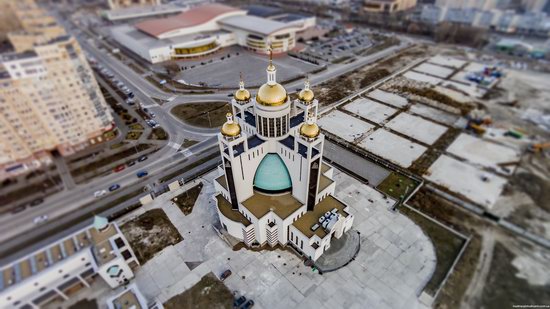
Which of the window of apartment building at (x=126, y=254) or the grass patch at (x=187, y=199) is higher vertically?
the window of apartment building at (x=126, y=254)

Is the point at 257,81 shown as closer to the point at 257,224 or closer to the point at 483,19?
the point at 257,224

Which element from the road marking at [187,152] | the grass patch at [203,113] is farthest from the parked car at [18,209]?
the grass patch at [203,113]

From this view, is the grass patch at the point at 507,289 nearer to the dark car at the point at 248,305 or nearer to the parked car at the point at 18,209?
the dark car at the point at 248,305

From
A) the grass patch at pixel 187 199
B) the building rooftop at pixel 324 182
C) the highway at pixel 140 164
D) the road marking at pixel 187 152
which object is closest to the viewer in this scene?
the building rooftop at pixel 324 182

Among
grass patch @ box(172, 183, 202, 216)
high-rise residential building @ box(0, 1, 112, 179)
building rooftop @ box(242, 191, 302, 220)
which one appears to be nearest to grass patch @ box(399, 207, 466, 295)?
building rooftop @ box(242, 191, 302, 220)

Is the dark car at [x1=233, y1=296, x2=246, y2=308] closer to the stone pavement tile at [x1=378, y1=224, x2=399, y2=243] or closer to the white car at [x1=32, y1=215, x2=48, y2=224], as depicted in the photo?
the stone pavement tile at [x1=378, y1=224, x2=399, y2=243]
